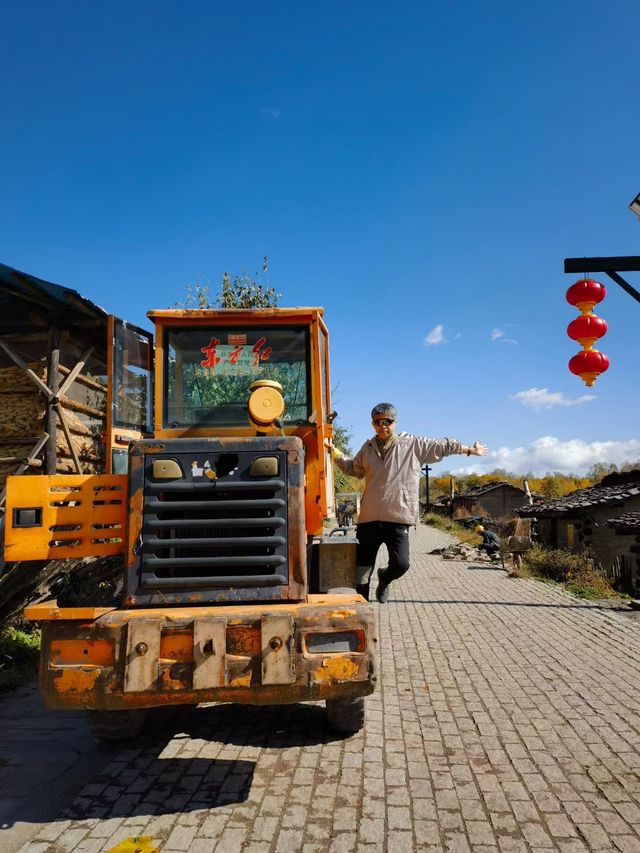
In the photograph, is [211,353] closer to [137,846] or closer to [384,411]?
[384,411]

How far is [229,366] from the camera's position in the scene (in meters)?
4.31

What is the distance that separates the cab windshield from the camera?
4.25 meters

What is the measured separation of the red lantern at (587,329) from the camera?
7438 mm

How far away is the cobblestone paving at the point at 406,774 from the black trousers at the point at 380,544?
1028 mm

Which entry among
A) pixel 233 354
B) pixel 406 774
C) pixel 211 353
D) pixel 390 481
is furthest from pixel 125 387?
pixel 406 774

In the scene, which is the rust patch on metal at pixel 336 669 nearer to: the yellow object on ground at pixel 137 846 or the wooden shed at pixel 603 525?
the yellow object on ground at pixel 137 846

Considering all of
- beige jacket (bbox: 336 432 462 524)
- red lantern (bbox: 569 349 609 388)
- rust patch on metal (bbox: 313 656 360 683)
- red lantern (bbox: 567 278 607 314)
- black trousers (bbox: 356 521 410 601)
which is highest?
red lantern (bbox: 567 278 607 314)

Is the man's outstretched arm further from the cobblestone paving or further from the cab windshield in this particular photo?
the cobblestone paving

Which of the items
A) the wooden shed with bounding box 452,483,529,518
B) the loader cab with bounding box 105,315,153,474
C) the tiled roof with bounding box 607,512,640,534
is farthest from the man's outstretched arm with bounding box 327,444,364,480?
the wooden shed with bounding box 452,483,529,518

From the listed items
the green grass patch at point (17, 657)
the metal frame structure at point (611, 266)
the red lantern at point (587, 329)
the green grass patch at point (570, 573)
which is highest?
the metal frame structure at point (611, 266)

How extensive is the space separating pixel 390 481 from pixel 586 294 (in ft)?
15.0

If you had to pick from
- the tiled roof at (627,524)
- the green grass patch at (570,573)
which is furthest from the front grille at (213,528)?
the tiled roof at (627,524)

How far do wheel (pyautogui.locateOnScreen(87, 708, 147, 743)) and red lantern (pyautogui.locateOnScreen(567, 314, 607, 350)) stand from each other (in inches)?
254

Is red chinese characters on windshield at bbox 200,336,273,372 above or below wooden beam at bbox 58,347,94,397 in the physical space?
below
